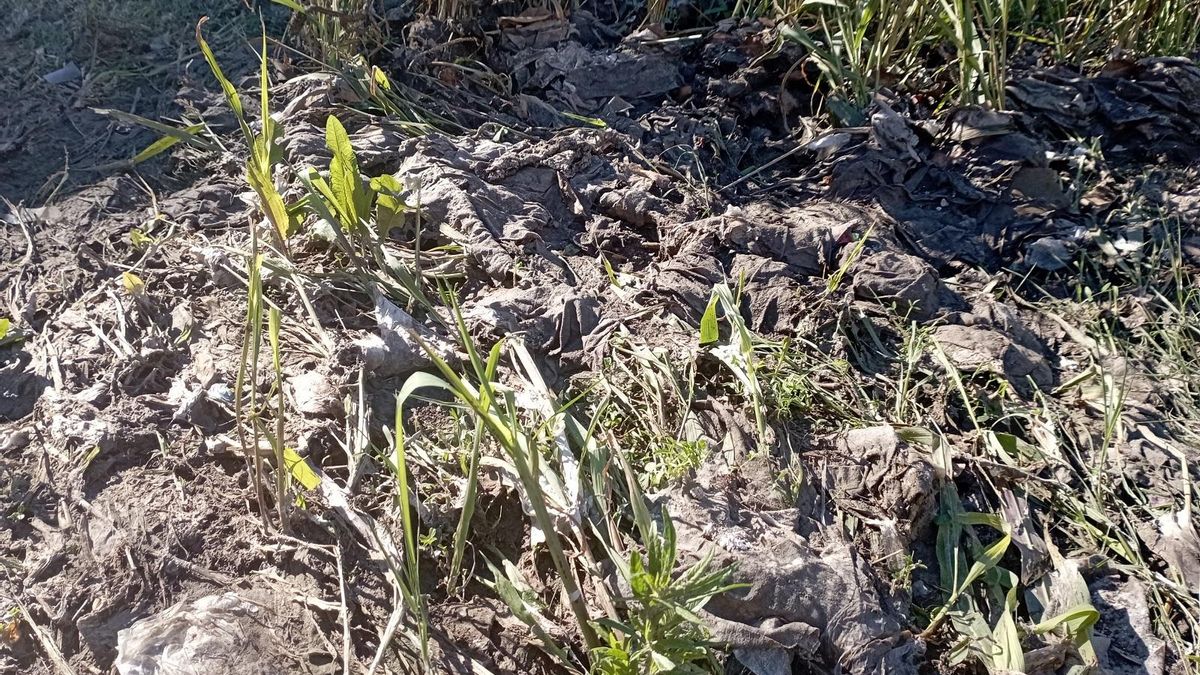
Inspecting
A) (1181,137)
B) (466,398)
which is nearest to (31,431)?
(466,398)

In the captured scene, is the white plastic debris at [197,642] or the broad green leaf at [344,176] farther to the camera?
the broad green leaf at [344,176]

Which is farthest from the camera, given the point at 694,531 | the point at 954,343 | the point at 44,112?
the point at 44,112

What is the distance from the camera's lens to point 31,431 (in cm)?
156

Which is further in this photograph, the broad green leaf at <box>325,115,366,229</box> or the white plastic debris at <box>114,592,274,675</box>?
the broad green leaf at <box>325,115,366,229</box>

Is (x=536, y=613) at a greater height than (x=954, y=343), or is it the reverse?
(x=536, y=613)

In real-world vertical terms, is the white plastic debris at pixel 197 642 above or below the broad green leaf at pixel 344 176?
below

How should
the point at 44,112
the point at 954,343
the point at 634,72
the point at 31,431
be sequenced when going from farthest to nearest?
the point at 634,72 → the point at 44,112 → the point at 954,343 → the point at 31,431

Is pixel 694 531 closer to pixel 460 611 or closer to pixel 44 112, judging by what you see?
pixel 460 611

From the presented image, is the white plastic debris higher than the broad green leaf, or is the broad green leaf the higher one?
the broad green leaf

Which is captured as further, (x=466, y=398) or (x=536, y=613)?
(x=536, y=613)

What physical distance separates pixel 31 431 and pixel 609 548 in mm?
1095

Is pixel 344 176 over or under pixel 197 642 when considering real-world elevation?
over

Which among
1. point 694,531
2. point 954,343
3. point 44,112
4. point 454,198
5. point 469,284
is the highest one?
point 44,112

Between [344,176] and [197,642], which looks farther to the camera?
[344,176]
